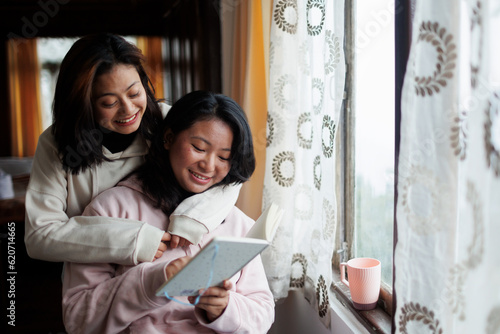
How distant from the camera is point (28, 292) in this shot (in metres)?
3.35

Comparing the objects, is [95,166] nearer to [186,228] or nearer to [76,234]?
[76,234]

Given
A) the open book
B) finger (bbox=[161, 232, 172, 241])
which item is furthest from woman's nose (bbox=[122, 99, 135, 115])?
the open book

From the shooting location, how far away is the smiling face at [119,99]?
3.98ft

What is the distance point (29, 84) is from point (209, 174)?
6.54 metres

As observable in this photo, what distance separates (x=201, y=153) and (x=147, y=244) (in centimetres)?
28

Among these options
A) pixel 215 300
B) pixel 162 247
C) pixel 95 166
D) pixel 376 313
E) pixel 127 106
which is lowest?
pixel 376 313

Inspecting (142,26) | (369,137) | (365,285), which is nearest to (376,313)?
(365,285)

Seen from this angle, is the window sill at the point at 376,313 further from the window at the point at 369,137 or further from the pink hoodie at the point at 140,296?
the pink hoodie at the point at 140,296

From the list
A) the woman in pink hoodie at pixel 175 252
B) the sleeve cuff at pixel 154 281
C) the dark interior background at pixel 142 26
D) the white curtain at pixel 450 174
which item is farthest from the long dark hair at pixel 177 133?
the dark interior background at pixel 142 26

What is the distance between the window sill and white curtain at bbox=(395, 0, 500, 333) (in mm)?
450

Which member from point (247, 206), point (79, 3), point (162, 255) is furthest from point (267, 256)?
point (79, 3)

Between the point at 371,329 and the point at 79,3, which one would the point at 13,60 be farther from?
the point at 371,329

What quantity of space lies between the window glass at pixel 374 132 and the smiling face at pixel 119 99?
78 centimetres

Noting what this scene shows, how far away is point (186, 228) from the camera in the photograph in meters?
1.22
